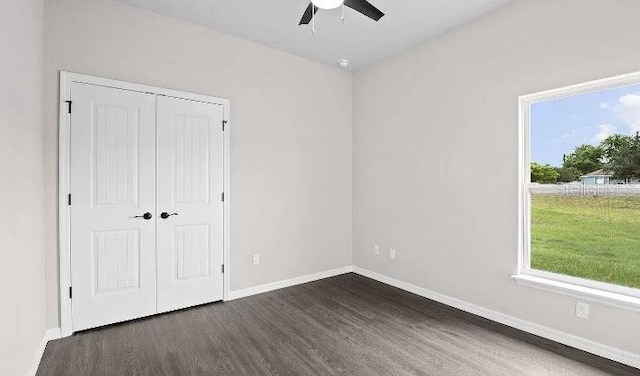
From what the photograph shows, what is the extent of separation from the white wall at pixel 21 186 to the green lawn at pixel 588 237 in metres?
3.78

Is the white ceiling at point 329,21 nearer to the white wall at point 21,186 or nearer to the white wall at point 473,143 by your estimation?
the white wall at point 473,143

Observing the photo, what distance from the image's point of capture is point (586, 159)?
8.55ft

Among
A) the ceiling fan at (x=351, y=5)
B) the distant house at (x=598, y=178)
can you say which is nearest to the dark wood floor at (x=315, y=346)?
the distant house at (x=598, y=178)

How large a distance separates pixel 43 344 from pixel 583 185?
4.49 metres

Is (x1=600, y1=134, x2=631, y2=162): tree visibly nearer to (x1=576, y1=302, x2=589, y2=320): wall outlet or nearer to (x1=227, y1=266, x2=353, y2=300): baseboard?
(x1=576, y1=302, x2=589, y2=320): wall outlet

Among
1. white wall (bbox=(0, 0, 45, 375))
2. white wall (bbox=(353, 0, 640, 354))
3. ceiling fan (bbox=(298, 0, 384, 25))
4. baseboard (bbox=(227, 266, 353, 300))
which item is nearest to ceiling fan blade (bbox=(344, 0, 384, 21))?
ceiling fan (bbox=(298, 0, 384, 25))

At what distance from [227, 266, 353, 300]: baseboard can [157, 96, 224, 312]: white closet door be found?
0.23m

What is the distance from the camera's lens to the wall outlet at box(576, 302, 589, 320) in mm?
2479

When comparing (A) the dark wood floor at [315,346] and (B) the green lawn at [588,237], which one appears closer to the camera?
(A) the dark wood floor at [315,346]

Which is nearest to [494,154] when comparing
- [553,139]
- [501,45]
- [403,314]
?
[553,139]

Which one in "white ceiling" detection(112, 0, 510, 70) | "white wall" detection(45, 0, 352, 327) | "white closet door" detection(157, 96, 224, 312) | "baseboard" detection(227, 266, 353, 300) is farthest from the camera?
"baseboard" detection(227, 266, 353, 300)

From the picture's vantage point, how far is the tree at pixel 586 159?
8.36ft

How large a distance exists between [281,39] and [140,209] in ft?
7.83

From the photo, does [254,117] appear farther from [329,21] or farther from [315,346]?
[315,346]
